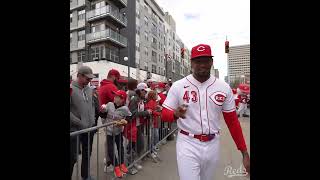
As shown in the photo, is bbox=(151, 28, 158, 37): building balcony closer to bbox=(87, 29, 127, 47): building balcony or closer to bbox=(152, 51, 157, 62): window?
bbox=(152, 51, 157, 62): window

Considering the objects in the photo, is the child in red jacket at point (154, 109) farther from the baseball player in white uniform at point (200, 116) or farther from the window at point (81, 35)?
the window at point (81, 35)

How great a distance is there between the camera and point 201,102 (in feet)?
9.18

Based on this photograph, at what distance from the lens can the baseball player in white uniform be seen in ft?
Answer: 8.91

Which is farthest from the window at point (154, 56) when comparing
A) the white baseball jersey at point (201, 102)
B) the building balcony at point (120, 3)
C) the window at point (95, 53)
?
the white baseball jersey at point (201, 102)

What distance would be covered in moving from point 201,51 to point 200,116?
0.66 metres

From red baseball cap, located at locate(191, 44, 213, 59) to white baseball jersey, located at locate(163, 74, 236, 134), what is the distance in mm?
286

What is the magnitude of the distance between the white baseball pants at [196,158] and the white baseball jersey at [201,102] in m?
0.12

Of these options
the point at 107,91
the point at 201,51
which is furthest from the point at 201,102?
the point at 107,91

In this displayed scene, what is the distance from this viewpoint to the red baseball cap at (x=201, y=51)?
9.05 ft

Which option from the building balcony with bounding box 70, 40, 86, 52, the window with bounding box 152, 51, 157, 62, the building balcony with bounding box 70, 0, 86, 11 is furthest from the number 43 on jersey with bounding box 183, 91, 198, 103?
the window with bounding box 152, 51, 157, 62

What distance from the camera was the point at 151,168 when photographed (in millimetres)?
5863
